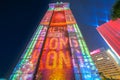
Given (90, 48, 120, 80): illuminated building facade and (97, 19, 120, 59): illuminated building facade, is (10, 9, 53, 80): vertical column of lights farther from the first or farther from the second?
(90, 48, 120, 80): illuminated building facade

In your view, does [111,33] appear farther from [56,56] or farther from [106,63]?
[56,56]

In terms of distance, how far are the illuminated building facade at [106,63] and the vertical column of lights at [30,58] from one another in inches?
951

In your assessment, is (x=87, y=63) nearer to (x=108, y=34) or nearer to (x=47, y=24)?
(x=47, y=24)

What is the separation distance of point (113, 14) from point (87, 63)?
8509 millimetres

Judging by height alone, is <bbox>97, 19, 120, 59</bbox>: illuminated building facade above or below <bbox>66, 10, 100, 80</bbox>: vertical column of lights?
below

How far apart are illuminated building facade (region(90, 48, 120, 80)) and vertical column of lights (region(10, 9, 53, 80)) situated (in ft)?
79.2

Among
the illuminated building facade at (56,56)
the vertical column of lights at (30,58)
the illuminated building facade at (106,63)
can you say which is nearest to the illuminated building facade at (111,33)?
the illuminated building facade at (106,63)

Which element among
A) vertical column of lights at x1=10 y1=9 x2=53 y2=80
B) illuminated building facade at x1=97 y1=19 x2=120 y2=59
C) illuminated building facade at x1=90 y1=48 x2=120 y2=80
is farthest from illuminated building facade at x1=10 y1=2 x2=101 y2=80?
illuminated building facade at x1=90 y1=48 x2=120 y2=80

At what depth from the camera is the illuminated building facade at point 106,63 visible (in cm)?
4997

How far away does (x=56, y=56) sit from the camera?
931 inches

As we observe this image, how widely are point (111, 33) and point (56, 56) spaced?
26.3 metres

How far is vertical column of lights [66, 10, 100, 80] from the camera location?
19.9 meters

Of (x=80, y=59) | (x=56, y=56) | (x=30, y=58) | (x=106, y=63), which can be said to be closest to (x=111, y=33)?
(x=106, y=63)

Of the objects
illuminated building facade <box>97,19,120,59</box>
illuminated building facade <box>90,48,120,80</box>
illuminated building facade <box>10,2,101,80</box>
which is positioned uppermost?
illuminated building facade <box>10,2,101,80</box>
